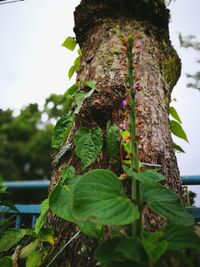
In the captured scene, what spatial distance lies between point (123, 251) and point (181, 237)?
0.41ft

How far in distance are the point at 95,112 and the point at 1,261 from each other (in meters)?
0.68

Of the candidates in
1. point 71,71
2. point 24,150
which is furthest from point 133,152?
point 24,150

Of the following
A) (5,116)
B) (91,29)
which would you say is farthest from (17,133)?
(91,29)

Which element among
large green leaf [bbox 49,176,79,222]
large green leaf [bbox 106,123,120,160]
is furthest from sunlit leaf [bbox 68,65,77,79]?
large green leaf [bbox 49,176,79,222]

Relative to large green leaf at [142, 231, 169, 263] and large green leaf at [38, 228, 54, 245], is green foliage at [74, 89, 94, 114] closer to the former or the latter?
large green leaf at [38, 228, 54, 245]

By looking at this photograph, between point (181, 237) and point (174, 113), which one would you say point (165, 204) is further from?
point (174, 113)

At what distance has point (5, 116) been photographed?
17578 millimetres

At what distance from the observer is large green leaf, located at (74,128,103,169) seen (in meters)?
0.99

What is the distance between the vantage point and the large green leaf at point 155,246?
0.55m

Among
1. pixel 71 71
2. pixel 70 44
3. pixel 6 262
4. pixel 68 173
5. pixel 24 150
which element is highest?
pixel 24 150

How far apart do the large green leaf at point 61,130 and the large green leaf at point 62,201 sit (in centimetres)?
25

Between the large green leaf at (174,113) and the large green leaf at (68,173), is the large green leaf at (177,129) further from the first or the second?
the large green leaf at (68,173)

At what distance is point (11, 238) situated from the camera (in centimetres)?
117

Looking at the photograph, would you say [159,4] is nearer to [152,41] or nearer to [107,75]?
[152,41]
